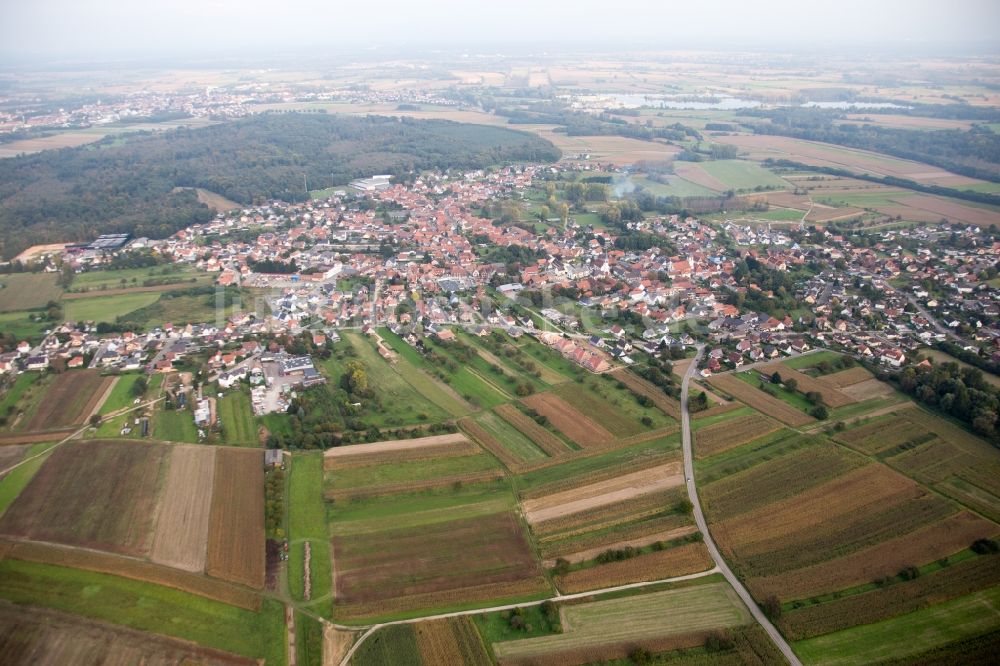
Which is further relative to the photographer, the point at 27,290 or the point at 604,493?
the point at 27,290

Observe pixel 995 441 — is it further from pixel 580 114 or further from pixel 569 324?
pixel 580 114

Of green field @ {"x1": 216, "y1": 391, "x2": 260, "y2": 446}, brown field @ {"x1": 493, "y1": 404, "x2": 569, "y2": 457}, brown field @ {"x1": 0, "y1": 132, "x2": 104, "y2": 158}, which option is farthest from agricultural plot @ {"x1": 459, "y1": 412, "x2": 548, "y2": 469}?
brown field @ {"x1": 0, "y1": 132, "x2": 104, "y2": 158}

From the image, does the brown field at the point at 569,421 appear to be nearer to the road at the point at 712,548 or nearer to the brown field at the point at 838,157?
the road at the point at 712,548

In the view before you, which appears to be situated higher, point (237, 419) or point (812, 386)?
point (812, 386)

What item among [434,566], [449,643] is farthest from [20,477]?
[449,643]

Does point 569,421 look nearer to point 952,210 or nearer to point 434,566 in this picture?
point 434,566

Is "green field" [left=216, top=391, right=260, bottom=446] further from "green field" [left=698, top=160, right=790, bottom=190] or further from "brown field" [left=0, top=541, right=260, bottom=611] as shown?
"green field" [left=698, top=160, right=790, bottom=190]
